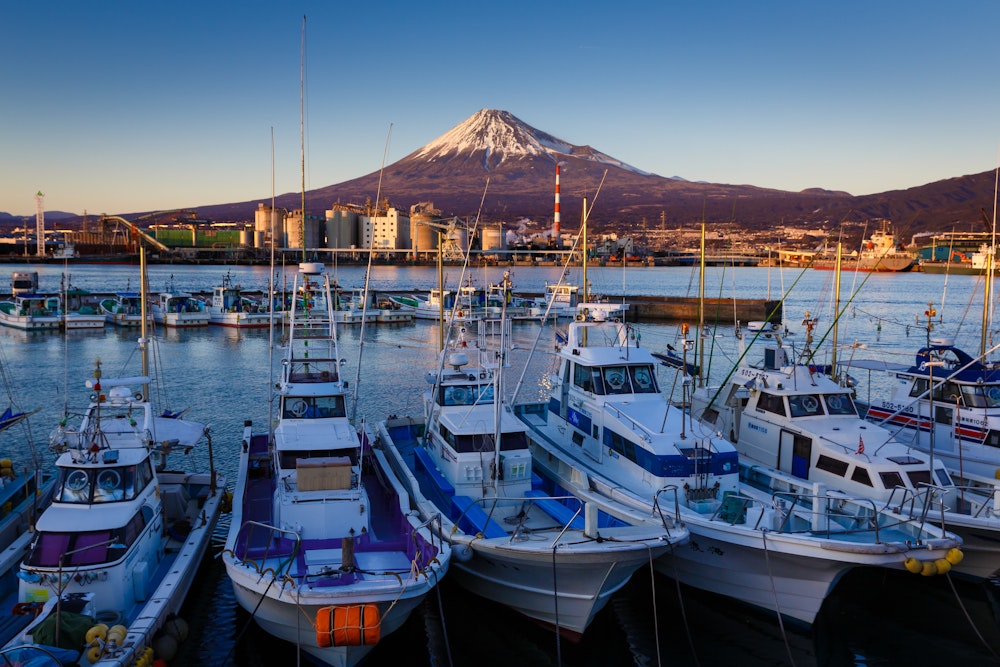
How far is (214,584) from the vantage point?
1195 centimetres

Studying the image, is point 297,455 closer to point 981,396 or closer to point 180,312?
point 981,396

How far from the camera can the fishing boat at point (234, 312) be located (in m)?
48.3

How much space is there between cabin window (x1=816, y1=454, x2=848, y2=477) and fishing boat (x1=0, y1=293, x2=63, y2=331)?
44.3 meters

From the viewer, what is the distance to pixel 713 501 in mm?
11477

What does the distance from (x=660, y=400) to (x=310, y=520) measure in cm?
619

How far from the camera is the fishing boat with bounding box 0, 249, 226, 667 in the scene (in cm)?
789

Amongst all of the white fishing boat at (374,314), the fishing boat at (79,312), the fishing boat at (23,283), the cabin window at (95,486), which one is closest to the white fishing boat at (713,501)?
the cabin window at (95,486)

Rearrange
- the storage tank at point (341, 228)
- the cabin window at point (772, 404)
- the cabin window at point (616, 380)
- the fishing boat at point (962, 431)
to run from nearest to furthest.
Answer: the fishing boat at point (962, 431) → the cabin window at point (772, 404) → the cabin window at point (616, 380) → the storage tank at point (341, 228)

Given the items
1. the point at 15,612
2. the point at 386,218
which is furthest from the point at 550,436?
the point at 386,218

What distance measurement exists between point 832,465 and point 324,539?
7.60 m

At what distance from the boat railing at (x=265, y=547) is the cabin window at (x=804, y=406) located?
8187 millimetres

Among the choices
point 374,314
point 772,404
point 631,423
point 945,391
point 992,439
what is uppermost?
point 945,391

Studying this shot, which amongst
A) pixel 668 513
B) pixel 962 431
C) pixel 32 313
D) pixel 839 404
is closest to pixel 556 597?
pixel 668 513

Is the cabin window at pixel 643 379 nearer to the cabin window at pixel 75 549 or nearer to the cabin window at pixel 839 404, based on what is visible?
the cabin window at pixel 839 404
